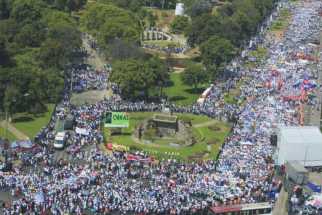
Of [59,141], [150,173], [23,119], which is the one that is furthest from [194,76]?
[150,173]

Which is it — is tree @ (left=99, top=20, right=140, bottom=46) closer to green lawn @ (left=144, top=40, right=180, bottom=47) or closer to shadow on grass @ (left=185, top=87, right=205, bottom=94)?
green lawn @ (left=144, top=40, right=180, bottom=47)

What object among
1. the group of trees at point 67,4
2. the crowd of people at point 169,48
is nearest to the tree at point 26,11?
the group of trees at point 67,4

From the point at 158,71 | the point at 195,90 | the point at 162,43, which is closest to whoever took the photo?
the point at 158,71

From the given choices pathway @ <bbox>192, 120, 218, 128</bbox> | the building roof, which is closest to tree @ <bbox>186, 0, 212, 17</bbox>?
pathway @ <bbox>192, 120, 218, 128</bbox>

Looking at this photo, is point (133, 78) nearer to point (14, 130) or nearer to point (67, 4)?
point (14, 130)

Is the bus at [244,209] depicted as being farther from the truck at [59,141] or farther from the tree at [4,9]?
the tree at [4,9]

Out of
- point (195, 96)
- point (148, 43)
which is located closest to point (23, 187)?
point (195, 96)
